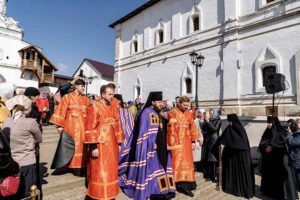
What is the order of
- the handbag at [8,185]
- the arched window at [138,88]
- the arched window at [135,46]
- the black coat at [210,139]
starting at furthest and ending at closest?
the arched window at [135,46] → the arched window at [138,88] → the black coat at [210,139] → the handbag at [8,185]

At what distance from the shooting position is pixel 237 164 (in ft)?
18.9

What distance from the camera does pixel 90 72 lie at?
40.8 m

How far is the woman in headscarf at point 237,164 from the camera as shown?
18.4 feet

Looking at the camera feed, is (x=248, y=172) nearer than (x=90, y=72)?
Yes

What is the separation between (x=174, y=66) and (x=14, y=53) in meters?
24.9

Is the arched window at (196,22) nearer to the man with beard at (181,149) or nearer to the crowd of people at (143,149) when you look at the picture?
the crowd of people at (143,149)

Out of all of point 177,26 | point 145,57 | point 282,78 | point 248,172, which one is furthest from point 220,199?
point 145,57

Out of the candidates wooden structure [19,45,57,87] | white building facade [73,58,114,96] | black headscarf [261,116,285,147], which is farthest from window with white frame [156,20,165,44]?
wooden structure [19,45,57,87]

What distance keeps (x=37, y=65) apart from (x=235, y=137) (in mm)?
35196

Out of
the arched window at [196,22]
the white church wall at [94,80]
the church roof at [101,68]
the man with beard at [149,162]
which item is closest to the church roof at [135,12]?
the arched window at [196,22]

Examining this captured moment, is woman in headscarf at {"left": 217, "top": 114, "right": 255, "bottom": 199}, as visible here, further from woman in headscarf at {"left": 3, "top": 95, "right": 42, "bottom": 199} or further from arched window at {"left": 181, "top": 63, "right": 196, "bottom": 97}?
arched window at {"left": 181, "top": 63, "right": 196, "bottom": 97}

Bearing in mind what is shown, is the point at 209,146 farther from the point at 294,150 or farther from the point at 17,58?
the point at 17,58

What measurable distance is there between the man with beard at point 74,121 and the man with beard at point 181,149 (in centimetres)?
207

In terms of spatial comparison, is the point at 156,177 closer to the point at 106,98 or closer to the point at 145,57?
the point at 106,98
